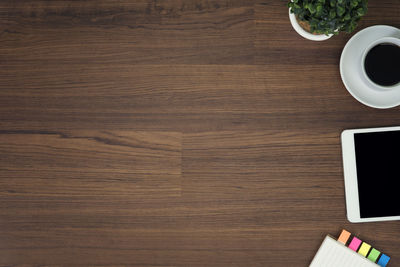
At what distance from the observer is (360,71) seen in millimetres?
730

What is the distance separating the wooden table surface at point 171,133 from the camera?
772mm

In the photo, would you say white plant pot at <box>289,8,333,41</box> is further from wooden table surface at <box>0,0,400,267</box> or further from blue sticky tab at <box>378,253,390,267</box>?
blue sticky tab at <box>378,253,390,267</box>

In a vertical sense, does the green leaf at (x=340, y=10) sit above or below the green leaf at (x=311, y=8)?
above

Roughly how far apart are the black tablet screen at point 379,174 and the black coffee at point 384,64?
120 mm

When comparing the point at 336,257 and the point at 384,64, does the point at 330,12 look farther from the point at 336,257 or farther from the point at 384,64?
the point at 336,257

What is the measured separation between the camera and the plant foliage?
612 mm

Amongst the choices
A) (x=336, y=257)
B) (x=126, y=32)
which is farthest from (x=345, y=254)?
(x=126, y=32)

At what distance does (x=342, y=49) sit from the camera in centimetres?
77

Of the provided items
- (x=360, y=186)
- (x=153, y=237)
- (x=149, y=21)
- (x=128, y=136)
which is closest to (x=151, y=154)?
(x=128, y=136)

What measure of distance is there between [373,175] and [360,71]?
0.23 meters

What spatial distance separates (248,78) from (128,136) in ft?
1.00

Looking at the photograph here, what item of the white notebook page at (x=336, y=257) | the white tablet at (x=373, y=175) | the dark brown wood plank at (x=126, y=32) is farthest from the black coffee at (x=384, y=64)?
the white notebook page at (x=336, y=257)

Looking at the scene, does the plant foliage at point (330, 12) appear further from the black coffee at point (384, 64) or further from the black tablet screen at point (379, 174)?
the black tablet screen at point (379, 174)

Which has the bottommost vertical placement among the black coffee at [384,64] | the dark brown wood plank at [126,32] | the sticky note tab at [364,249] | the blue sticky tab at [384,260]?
the blue sticky tab at [384,260]
